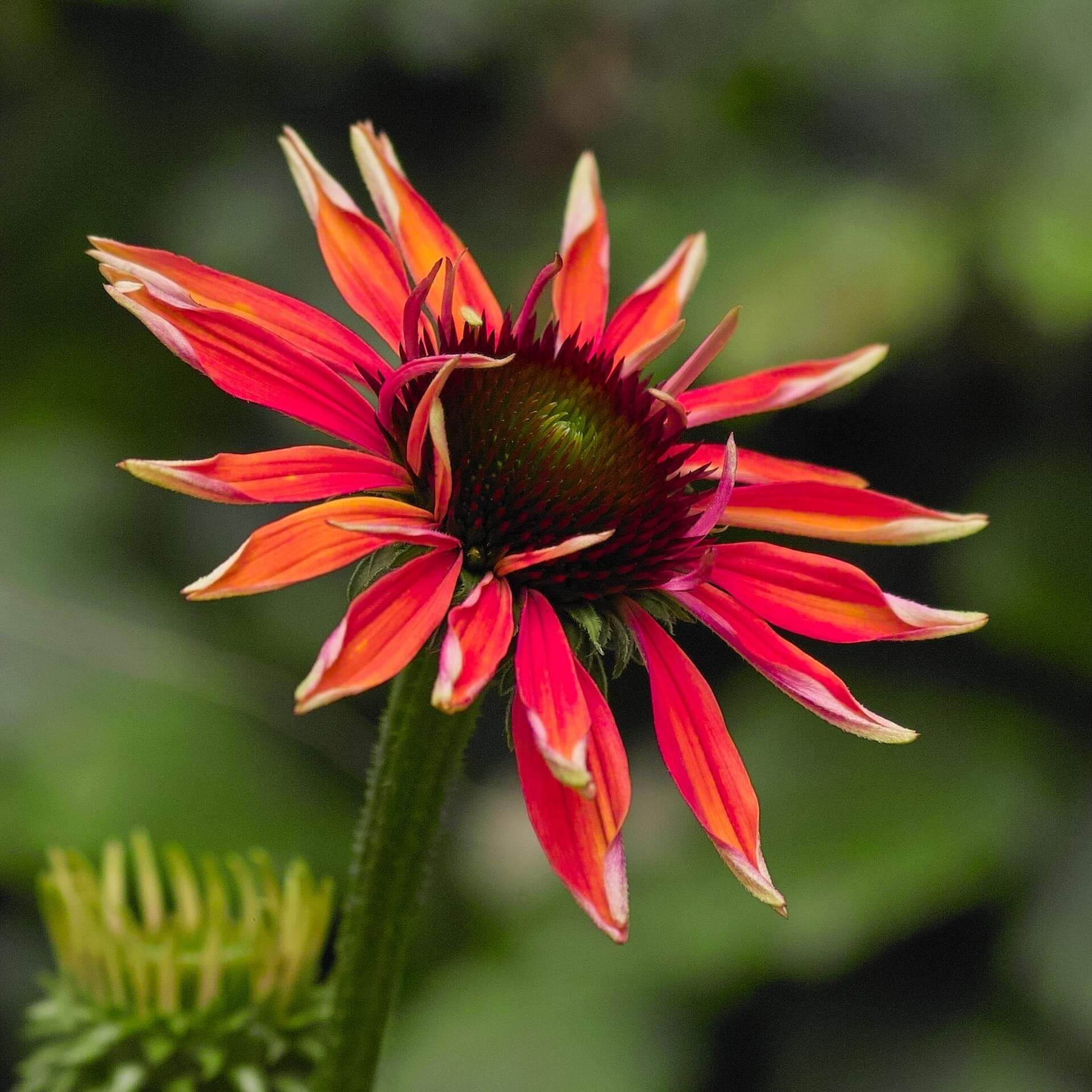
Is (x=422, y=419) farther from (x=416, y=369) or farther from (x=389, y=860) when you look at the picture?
(x=389, y=860)

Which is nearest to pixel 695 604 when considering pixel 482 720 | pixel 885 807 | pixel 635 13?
pixel 885 807

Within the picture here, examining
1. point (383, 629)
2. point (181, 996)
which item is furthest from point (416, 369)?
point (181, 996)

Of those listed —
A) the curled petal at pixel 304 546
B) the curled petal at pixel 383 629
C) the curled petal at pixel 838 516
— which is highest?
the curled petal at pixel 304 546

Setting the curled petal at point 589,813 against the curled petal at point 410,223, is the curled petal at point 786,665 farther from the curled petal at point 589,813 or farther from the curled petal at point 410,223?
the curled petal at point 410,223

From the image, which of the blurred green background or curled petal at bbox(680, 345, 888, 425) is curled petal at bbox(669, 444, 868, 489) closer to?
curled petal at bbox(680, 345, 888, 425)

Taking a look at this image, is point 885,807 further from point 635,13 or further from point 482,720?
point 635,13

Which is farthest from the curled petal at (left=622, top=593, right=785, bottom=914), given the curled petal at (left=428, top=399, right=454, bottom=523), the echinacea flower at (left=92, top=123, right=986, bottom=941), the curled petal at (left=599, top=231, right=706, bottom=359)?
the curled petal at (left=599, top=231, right=706, bottom=359)

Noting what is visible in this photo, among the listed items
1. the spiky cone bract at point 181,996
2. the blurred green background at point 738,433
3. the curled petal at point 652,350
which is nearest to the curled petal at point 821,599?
the curled petal at point 652,350
